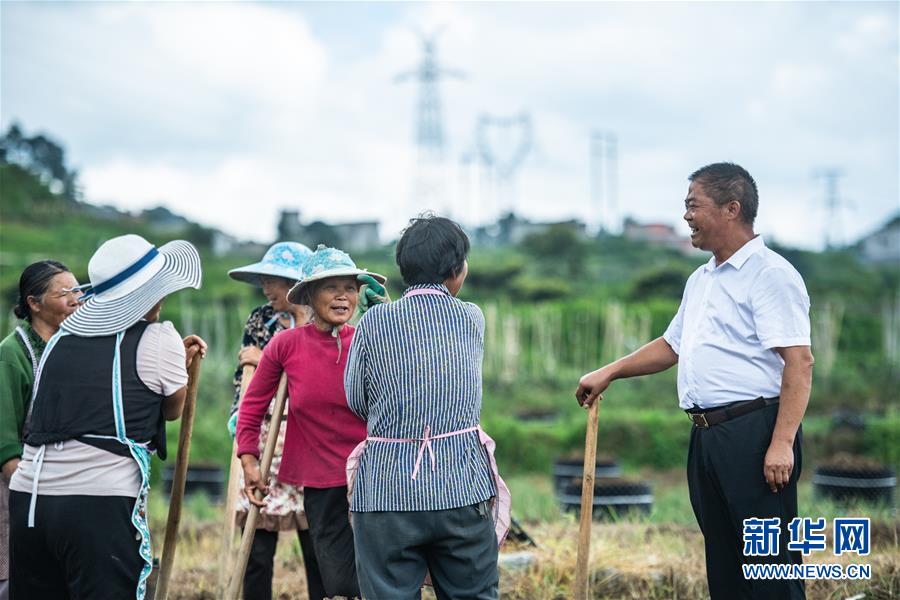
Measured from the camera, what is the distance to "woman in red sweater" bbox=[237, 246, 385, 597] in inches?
134

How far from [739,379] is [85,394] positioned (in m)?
2.08

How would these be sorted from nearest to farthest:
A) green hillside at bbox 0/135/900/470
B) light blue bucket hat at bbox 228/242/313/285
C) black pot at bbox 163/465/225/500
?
light blue bucket hat at bbox 228/242/313/285 → black pot at bbox 163/465/225/500 → green hillside at bbox 0/135/900/470

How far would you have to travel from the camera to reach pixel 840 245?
4159cm

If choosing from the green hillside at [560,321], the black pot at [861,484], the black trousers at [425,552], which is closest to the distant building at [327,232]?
the green hillside at [560,321]

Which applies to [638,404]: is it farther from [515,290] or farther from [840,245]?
[840,245]

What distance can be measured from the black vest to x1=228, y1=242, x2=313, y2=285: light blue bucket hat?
0.99 metres

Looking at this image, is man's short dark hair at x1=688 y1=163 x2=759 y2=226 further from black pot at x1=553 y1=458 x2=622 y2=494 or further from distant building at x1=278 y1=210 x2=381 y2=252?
distant building at x1=278 y1=210 x2=381 y2=252

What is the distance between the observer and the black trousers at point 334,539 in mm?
3441

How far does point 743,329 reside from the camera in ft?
10.6

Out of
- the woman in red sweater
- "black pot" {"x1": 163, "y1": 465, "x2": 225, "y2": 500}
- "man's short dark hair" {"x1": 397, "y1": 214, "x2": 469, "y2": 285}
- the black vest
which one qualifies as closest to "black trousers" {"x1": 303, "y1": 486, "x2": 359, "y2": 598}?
the woman in red sweater

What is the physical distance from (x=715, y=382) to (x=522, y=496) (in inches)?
230

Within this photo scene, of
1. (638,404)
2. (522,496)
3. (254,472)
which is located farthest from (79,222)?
(254,472)

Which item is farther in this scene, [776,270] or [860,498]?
[860,498]

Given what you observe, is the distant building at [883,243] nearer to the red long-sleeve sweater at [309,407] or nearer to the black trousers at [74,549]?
the red long-sleeve sweater at [309,407]
